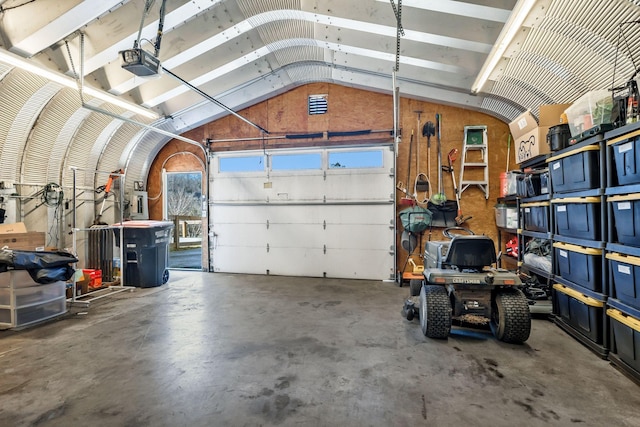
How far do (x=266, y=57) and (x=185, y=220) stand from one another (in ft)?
24.9

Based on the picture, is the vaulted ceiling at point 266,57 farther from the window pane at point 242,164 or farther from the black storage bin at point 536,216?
the black storage bin at point 536,216

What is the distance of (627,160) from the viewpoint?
2.32m

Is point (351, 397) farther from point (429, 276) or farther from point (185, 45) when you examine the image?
point (185, 45)

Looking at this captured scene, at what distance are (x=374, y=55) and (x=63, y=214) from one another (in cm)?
574

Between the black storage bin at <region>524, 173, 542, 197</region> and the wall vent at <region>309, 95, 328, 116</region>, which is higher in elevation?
the wall vent at <region>309, 95, 328, 116</region>

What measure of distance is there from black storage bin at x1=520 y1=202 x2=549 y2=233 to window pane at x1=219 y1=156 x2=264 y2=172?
4.81 m

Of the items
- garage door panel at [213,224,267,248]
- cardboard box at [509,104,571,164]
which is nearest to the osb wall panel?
cardboard box at [509,104,571,164]

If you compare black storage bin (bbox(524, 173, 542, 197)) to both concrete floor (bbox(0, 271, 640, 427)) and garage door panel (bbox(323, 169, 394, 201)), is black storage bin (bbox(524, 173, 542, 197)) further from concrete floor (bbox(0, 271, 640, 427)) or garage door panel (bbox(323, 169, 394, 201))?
garage door panel (bbox(323, 169, 394, 201))

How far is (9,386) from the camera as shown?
→ 224cm

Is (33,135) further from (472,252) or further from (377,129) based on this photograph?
(472,252)

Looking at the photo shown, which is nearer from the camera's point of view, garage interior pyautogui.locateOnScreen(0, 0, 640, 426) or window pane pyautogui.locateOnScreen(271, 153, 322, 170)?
garage interior pyautogui.locateOnScreen(0, 0, 640, 426)

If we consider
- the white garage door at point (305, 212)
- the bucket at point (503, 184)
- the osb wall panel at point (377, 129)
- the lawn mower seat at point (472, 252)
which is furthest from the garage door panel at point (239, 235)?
the bucket at point (503, 184)

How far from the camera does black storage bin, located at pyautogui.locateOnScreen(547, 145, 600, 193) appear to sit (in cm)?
275

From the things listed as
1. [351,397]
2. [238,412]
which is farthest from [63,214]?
[351,397]
